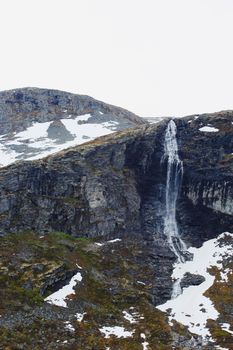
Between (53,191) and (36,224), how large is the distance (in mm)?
7883

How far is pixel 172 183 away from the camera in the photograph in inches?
3280

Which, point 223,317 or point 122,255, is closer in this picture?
point 223,317

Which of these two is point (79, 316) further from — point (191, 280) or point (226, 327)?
point (191, 280)

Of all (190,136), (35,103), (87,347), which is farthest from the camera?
(35,103)

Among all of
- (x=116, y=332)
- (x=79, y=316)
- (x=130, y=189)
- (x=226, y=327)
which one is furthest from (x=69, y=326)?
(x=130, y=189)

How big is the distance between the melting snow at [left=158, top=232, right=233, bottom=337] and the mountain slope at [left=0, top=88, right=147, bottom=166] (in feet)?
153

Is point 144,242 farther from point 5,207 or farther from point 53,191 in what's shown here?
point 5,207

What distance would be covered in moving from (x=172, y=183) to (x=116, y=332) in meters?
37.5

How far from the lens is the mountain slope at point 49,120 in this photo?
114 m

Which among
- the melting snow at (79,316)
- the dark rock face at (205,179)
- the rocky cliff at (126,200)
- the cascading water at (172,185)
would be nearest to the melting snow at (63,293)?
the rocky cliff at (126,200)

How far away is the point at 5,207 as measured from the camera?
71375 millimetres

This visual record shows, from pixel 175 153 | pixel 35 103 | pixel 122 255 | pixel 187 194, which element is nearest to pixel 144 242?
pixel 122 255

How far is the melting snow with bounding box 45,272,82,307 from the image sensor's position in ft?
184

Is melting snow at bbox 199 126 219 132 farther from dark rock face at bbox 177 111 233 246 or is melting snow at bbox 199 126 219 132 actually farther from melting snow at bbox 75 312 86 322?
melting snow at bbox 75 312 86 322
